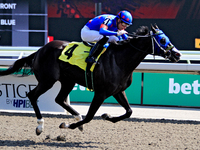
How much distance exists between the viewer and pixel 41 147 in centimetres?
453

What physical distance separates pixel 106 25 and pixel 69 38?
6.11 meters

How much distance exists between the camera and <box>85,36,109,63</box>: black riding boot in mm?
4730

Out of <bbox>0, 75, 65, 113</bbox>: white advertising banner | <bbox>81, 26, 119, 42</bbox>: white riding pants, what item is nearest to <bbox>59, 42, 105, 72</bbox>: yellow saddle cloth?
<bbox>81, 26, 119, 42</bbox>: white riding pants

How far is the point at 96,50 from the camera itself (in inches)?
187

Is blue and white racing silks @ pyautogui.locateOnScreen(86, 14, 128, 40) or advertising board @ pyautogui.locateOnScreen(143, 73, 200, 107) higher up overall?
blue and white racing silks @ pyautogui.locateOnScreen(86, 14, 128, 40)

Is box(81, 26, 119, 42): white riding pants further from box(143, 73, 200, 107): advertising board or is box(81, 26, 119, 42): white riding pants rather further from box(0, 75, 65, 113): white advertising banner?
box(143, 73, 200, 107): advertising board

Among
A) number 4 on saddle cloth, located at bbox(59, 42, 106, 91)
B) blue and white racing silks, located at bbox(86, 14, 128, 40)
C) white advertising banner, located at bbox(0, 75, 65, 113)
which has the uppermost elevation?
blue and white racing silks, located at bbox(86, 14, 128, 40)

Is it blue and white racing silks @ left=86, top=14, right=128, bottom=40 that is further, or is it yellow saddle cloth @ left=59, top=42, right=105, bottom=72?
yellow saddle cloth @ left=59, top=42, right=105, bottom=72

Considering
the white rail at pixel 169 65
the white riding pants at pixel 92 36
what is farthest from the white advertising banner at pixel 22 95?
the white riding pants at pixel 92 36

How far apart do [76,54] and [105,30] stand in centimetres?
60

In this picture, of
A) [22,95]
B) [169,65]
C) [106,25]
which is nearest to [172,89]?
[169,65]

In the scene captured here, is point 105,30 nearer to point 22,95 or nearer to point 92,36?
point 92,36

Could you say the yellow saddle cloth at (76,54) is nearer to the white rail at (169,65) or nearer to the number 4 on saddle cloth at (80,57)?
the number 4 on saddle cloth at (80,57)

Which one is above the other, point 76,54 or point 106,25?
point 106,25
